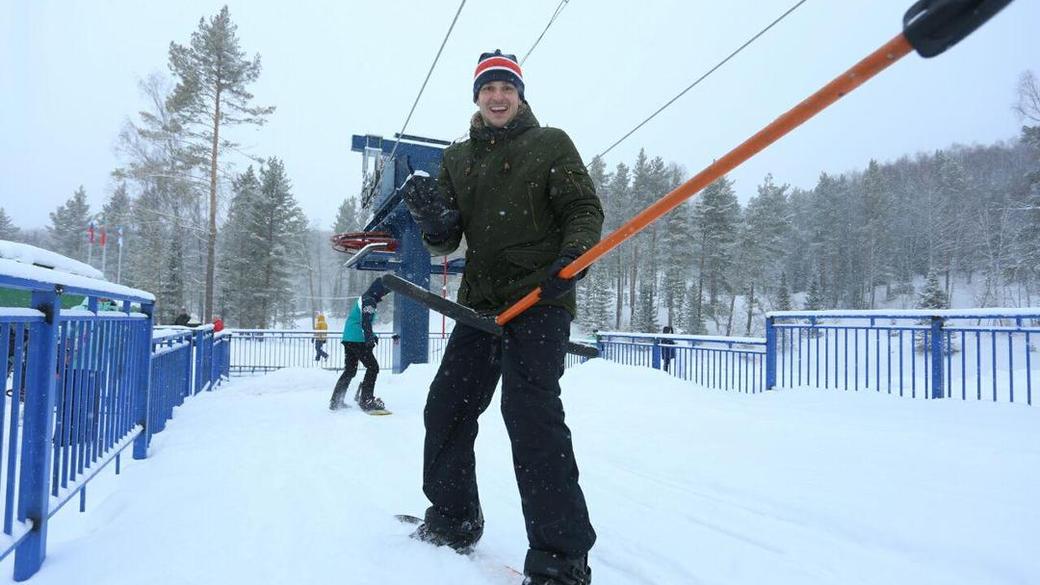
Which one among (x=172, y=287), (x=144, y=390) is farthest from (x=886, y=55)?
(x=172, y=287)

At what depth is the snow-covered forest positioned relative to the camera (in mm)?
23141

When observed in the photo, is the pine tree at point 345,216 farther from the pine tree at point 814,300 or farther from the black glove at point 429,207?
the black glove at point 429,207

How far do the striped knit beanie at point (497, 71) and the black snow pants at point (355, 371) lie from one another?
16.7 feet

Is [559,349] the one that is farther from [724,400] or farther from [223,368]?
[223,368]

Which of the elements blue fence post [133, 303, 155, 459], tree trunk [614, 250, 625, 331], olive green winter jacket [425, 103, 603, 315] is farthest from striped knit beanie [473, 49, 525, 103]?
tree trunk [614, 250, 625, 331]

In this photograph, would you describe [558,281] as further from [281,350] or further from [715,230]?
[715,230]

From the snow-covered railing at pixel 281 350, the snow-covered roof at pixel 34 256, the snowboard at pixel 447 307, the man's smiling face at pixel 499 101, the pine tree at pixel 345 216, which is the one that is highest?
the pine tree at pixel 345 216

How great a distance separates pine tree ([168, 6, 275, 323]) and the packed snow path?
825 inches

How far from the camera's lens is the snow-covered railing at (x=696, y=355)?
9484mm

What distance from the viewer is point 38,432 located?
77.2 inches

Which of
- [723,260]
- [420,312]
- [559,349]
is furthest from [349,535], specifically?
[723,260]

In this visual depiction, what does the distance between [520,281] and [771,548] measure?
1575mm

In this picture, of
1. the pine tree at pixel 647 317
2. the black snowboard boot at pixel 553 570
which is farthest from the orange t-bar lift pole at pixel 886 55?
the pine tree at pixel 647 317

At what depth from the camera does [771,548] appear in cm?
233
